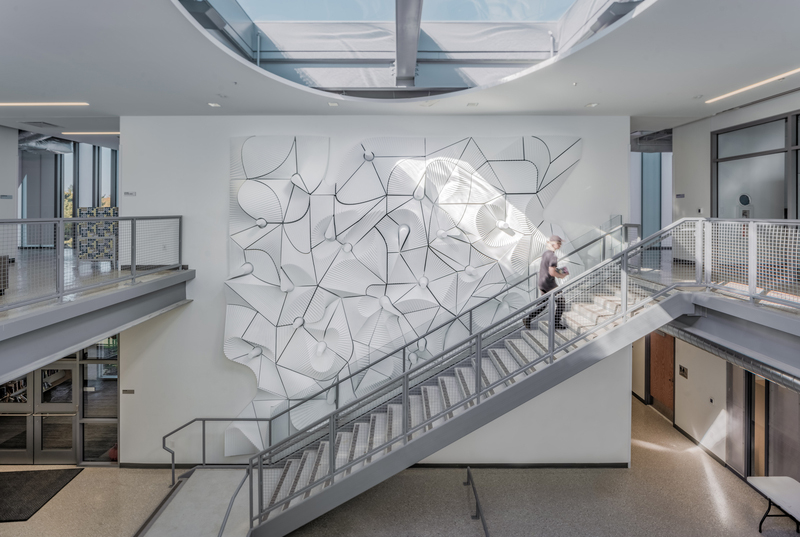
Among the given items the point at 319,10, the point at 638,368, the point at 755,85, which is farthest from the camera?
the point at 638,368

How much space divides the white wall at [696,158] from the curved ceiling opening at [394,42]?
3423mm

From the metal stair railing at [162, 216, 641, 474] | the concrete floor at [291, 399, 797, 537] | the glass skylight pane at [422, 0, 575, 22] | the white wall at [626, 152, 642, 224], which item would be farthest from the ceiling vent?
the white wall at [626, 152, 642, 224]

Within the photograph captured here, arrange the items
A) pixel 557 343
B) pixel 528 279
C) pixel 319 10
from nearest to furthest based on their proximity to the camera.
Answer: pixel 557 343 → pixel 319 10 → pixel 528 279

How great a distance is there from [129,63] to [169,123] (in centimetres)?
252

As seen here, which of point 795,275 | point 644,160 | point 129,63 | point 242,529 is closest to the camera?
point 795,275

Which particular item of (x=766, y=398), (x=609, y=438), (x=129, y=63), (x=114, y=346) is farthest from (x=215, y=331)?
(x=766, y=398)

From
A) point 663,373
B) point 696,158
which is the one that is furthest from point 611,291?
point 663,373

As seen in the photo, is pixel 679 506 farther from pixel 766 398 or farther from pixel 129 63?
pixel 129 63

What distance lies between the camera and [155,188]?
301 inches

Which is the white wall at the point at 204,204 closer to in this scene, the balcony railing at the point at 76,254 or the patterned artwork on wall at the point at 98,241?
the balcony railing at the point at 76,254

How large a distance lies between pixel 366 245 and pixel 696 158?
20.7ft

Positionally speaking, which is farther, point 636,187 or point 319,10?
point 636,187

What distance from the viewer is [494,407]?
508 centimetres

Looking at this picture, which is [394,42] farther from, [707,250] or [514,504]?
[514,504]
